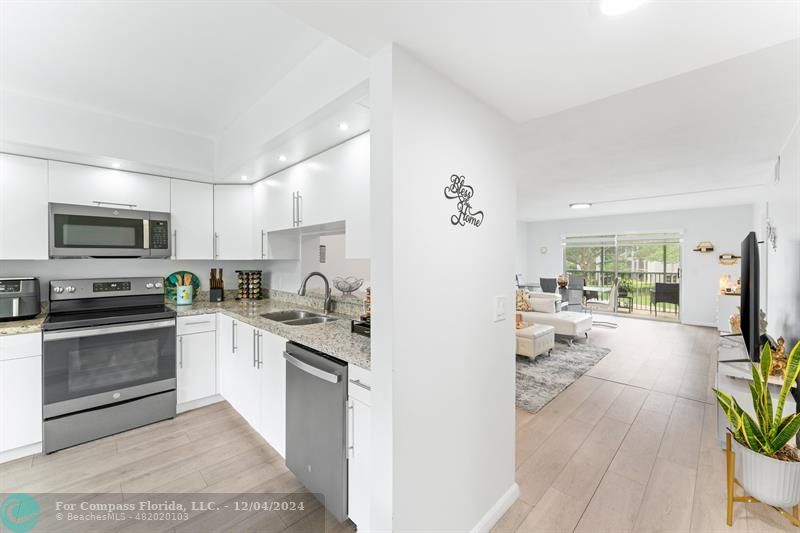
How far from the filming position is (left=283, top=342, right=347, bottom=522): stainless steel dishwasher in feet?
5.23

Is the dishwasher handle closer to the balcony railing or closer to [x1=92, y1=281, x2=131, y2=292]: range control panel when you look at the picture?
[x1=92, y1=281, x2=131, y2=292]: range control panel

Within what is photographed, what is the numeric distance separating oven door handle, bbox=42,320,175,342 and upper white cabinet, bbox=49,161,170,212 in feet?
3.68

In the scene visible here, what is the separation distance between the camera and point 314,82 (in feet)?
5.92

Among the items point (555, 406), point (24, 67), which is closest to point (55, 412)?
point (24, 67)

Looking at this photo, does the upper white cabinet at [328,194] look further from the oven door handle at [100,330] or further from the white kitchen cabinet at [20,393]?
the white kitchen cabinet at [20,393]

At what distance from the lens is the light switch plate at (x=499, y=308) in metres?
1.75

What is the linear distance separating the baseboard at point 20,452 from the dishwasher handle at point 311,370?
81.3 inches

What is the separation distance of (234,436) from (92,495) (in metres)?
0.82

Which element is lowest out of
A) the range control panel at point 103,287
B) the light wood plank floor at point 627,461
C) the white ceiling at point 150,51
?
the light wood plank floor at point 627,461

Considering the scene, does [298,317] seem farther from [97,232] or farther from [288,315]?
[97,232]

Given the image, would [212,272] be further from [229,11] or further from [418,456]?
[418,456]

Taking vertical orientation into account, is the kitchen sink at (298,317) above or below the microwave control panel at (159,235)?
below

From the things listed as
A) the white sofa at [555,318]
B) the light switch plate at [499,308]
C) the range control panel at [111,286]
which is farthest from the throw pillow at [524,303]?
the range control panel at [111,286]

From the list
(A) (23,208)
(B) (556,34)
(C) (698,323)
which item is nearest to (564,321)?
(C) (698,323)
